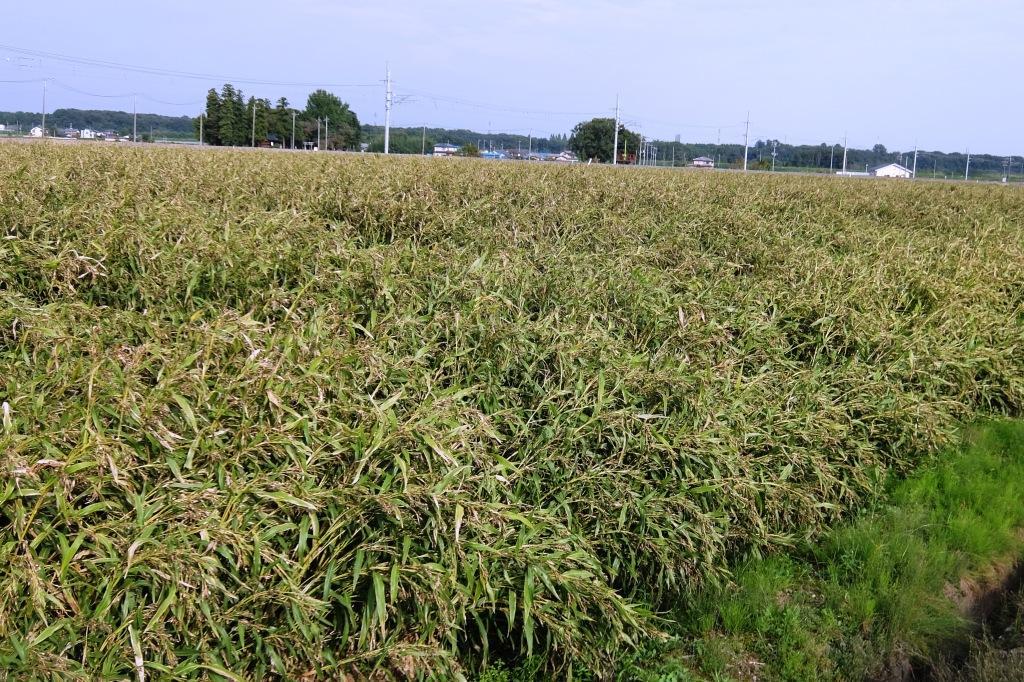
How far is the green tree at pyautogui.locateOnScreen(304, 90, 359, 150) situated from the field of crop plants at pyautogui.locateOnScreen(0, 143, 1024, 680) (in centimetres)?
3862

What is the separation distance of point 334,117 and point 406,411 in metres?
49.2

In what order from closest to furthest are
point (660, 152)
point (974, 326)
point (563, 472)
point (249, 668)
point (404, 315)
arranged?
point (249, 668)
point (563, 472)
point (404, 315)
point (974, 326)
point (660, 152)

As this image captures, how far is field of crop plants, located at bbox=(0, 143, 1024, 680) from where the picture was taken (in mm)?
2186

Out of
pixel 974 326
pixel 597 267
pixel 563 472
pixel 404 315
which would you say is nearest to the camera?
pixel 563 472

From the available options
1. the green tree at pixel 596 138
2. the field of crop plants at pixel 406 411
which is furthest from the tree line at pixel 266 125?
the field of crop plants at pixel 406 411

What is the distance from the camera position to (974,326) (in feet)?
19.1

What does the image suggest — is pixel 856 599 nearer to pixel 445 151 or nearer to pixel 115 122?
pixel 445 151

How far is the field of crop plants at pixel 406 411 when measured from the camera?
219cm

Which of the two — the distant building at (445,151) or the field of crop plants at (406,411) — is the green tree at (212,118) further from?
the field of crop plants at (406,411)

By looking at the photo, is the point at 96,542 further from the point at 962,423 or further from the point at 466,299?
the point at 962,423

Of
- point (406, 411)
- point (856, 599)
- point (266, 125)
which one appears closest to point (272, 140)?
point (266, 125)

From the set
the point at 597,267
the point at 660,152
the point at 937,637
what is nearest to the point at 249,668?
the point at 937,637

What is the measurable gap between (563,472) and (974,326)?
403cm

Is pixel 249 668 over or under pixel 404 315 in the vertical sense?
under
